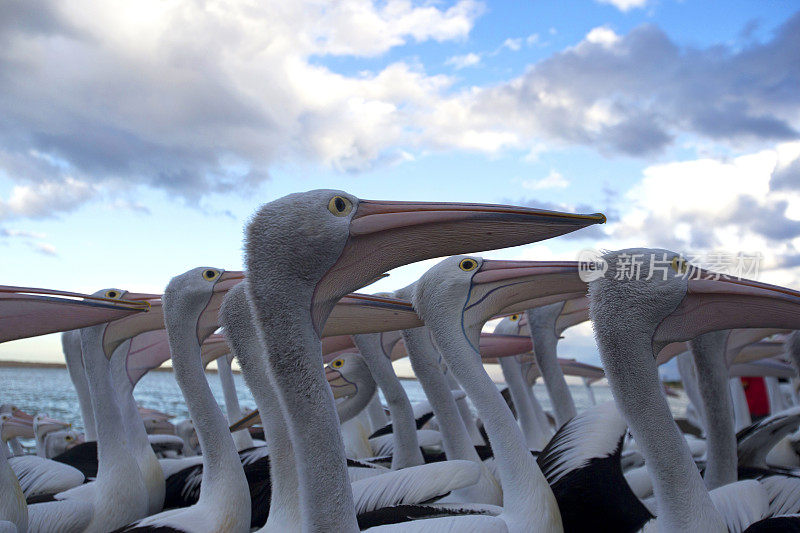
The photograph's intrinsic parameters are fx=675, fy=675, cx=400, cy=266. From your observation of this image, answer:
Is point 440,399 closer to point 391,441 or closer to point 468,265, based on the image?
point 468,265

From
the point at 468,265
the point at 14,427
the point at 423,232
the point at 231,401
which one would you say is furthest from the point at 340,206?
the point at 14,427

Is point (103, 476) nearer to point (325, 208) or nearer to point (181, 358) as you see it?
point (181, 358)

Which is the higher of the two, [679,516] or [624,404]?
[624,404]

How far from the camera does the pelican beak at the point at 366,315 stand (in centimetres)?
311

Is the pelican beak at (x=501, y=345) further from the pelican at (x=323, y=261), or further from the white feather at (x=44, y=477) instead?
the white feather at (x=44, y=477)

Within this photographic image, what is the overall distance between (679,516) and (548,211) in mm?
1160

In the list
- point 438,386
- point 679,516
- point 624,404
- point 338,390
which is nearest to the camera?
point 679,516

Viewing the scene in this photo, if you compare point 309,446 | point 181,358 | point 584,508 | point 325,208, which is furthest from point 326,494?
point 181,358

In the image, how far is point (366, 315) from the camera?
315 cm

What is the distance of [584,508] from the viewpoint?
2.89m

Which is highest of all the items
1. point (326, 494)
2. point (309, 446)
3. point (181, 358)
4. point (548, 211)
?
point (548, 211)

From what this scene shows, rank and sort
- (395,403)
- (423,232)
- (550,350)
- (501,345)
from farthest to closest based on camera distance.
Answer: (550,350) < (501,345) < (395,403) < (423,232)

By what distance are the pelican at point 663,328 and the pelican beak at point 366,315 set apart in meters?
0.97

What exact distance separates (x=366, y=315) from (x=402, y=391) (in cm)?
125
